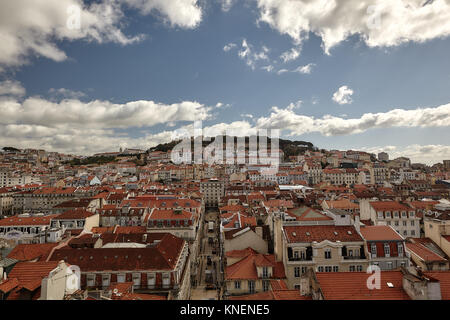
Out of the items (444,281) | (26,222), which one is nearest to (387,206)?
(444,281)

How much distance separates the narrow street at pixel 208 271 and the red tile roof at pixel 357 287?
13.7 metres

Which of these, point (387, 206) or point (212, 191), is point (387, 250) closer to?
point (387, 206)

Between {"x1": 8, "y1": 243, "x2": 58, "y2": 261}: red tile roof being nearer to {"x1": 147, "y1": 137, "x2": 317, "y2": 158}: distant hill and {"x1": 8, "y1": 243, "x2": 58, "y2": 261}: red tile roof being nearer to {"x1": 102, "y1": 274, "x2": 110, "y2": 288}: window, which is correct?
Result: {"x1": 102, "y1": 274, "x2": 110, "y2": 288}: window

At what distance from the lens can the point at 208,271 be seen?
30.6 metres

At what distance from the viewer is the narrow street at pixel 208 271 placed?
1003 inches

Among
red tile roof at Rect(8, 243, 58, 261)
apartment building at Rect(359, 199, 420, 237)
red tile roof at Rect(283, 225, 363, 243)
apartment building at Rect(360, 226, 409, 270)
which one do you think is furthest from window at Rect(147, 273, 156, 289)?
apartment building at Rect(359, 199, 420, 237)

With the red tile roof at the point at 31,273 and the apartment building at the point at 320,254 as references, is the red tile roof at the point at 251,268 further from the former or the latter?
the red tile roof at the point at 31,273

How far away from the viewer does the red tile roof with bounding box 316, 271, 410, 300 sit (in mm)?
11586

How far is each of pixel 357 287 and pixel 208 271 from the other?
21.2 metres

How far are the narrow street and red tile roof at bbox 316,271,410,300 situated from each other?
539 inches
